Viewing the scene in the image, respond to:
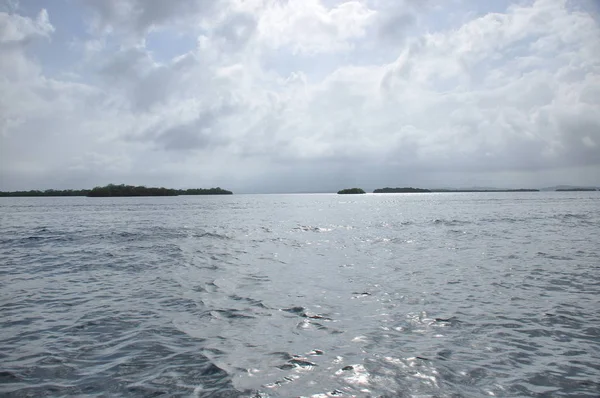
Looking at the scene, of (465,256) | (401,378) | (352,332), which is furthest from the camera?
(465,256)

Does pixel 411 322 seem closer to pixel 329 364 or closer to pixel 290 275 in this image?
pixel 329 364

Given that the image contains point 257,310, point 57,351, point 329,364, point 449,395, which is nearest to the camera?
point 449,395

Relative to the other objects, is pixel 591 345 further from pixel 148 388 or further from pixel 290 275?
pixel 290 275

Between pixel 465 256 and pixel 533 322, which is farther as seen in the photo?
pixel 465 256

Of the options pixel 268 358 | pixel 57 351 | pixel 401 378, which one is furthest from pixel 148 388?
pixel 401 378

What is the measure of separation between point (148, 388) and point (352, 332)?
5.72m

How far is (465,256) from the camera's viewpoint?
25469 millimetres

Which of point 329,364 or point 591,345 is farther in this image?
point 591,345

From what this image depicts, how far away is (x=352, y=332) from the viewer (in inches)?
439

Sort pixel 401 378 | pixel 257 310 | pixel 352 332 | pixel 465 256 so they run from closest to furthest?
pixel 401 378 < pixel 352 332 < pixel 257 310 < pixel 465 256

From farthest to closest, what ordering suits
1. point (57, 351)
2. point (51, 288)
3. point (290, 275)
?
point (290, 275)
point (51, 288)
point (57, 351)

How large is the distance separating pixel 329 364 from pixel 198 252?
71.7 ft

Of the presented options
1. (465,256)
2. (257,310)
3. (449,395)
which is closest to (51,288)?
(257,310)

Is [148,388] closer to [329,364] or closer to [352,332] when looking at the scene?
[329,364]
